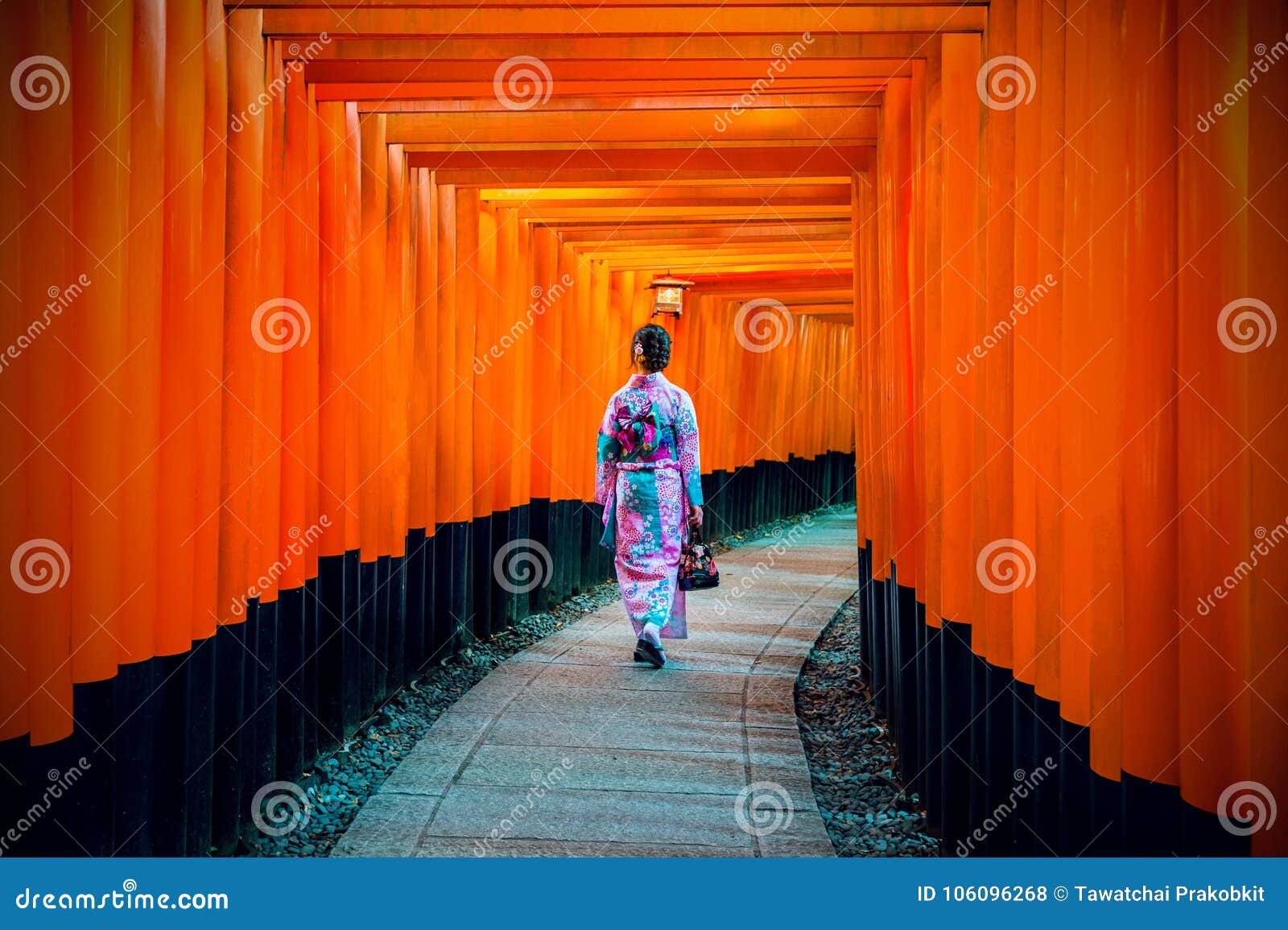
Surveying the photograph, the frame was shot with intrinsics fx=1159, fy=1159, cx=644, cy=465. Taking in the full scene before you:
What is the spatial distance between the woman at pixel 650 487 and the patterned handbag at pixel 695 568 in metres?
0.05

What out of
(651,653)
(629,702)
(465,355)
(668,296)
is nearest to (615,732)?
(629,702)

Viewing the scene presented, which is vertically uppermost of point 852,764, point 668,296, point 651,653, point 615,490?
point 668,296

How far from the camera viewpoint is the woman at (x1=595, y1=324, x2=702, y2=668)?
7.29 metres

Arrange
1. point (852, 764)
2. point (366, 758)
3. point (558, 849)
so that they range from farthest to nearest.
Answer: point (852, 764) → point (366, 758) → point (558, 849)

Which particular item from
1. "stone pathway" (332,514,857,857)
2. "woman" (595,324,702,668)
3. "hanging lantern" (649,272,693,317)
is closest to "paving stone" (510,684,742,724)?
"stone pathway" (332,514,857,857)

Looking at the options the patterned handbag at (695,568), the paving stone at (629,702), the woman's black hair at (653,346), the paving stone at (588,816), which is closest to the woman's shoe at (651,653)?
the patterned handbag at (695,568)

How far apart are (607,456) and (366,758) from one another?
2717mm

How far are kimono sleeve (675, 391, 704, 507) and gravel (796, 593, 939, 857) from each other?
138 centimetres

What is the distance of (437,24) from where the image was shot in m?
4.56

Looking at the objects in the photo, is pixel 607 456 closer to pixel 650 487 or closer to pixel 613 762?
pixel 650 487

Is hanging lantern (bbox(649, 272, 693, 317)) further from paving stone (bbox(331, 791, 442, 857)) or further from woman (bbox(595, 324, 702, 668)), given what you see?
paving stone (bbox(331, 791, 442, 857))

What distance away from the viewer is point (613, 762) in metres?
5.30
